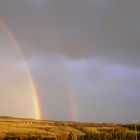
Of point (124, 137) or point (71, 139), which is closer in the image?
point (71, 139)

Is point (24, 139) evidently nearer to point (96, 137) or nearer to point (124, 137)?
point (96, 137)

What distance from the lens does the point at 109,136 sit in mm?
167625

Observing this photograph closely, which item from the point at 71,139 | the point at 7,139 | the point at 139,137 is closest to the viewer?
the point at 71,139

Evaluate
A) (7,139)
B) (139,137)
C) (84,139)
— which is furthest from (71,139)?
(139,137)

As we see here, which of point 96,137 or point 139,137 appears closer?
point 96,137

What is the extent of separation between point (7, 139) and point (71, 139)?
27.7 meters

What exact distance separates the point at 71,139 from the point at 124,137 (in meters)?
30.2

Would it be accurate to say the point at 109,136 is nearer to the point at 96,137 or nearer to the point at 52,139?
the point at 96,137

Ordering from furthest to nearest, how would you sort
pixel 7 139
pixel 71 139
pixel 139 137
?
1. pixel 139 137
2. pixel 7 139
3. pixel 71 139

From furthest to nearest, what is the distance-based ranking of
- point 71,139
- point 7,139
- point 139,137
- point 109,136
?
point 139,137 < point 109,136 < point 7,139 < point 71,139

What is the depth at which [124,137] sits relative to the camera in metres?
163

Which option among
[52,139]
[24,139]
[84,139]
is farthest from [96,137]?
[24,139]

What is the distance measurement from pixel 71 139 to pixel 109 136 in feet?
97.7

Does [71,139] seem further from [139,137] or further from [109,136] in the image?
[139,137]
